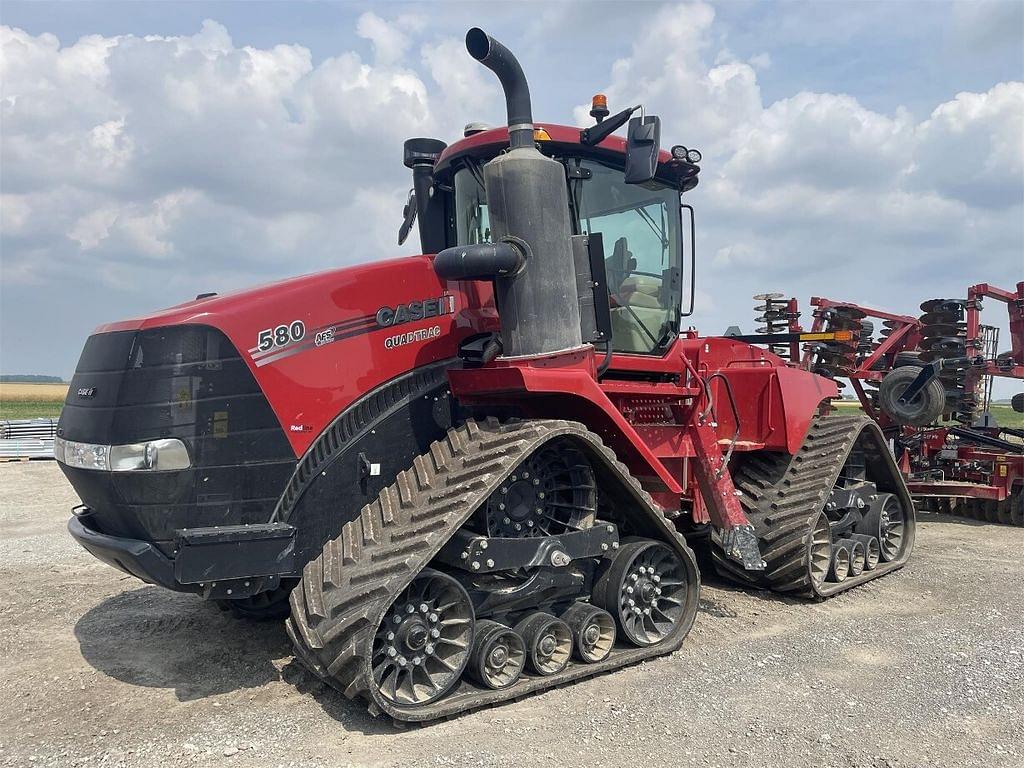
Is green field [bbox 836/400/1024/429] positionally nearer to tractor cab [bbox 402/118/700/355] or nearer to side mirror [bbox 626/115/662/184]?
tractor cab [bbox 402/118/700/355]

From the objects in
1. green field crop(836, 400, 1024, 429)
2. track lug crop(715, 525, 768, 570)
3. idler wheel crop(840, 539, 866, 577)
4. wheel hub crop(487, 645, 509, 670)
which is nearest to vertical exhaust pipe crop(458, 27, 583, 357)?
wheel hub crop(487, 645, 509, 670)

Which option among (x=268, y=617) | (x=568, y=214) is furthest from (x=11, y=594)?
(x=568, y=214)

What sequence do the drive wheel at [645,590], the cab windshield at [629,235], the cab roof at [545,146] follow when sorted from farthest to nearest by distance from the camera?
1. the cab windshield at [629,235]
2. the cab roof at [545,146]
3. the drive wheel at [645,590]

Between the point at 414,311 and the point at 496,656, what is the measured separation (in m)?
1.99

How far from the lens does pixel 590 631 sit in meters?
4.93

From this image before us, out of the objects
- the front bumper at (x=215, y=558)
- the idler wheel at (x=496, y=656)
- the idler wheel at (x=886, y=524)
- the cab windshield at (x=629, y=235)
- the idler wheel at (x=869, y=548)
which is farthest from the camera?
the idler wheel at (x=886, y=524)

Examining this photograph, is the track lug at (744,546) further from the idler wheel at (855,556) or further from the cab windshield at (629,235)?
the idler wheel at (855,556)

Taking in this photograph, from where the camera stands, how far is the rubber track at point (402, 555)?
3922 mm

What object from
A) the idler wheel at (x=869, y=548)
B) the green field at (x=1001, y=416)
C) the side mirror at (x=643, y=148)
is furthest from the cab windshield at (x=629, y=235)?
the green field at (x=1001, y=416)

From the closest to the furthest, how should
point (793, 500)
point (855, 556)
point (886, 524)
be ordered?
point (793, 500) → point (855, 556) → point (886, 524)

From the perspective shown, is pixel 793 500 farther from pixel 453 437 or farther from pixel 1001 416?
pixel 1001 416

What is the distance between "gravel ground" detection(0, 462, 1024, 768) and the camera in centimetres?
392

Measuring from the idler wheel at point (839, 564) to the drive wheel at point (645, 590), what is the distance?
2.28 meters

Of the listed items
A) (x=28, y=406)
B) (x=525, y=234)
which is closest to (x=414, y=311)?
(x=525, y=234)
